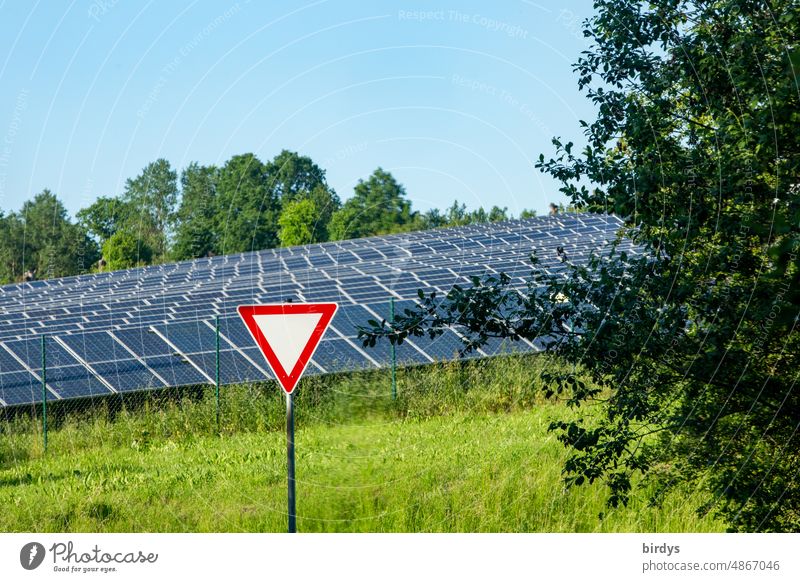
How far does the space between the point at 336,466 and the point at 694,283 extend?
15.9ft

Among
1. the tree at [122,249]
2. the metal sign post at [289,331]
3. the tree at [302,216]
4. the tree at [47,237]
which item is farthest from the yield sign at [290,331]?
the tree at [47,237]

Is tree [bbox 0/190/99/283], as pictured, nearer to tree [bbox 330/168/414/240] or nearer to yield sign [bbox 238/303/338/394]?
tree [bbox 330/168/414/240]

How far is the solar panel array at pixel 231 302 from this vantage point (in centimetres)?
1448

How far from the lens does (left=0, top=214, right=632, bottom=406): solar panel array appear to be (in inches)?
570

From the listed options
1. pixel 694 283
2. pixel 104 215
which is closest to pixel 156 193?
pixel 104 215

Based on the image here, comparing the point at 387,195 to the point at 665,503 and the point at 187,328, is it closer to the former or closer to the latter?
the point at 665,503

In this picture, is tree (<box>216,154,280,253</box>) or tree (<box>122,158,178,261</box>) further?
tree (<box>216,154,280,253</box>)

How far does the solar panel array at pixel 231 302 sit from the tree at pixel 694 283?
59.2 inches

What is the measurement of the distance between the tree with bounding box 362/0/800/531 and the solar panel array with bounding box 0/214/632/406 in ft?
4.93

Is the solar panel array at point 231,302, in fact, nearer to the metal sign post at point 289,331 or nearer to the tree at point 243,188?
the metal sign post at point 289,331

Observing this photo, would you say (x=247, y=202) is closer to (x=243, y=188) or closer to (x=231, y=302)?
(x=243, y=188)

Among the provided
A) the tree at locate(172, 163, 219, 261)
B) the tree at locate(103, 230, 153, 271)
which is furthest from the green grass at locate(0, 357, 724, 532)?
the tree at locate(172, 163, 219, 261)

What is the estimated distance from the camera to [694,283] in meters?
5.99

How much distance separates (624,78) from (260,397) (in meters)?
8.20
